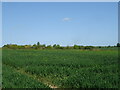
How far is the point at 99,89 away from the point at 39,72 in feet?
18.9

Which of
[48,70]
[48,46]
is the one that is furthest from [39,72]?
[48,46]

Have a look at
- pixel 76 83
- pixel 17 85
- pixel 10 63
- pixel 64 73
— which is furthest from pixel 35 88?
pixel 10 63

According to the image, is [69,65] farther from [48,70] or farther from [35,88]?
[35,88]

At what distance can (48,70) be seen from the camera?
15266 mm

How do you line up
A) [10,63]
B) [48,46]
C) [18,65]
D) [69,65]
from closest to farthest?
1. [69,65]
2. [18,65]
3. [10,63]
4. [48,46]

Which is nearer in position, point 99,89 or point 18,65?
point 99,89

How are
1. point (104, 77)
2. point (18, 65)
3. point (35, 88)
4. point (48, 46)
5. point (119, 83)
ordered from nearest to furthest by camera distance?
point (35, 88) < point (119, 83) < point (104, 77) < point (18, 65) < point (48, 46)

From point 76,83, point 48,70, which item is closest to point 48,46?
point 48,70

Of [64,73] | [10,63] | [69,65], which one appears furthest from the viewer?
[10,63]

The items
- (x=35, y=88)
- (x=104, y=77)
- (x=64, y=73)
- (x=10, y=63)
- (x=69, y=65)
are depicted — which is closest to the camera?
(x=35, y=88)

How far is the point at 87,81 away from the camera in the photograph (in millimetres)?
10969

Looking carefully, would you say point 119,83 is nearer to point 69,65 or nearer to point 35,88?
point 35,88

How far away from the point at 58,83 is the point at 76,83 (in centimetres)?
123

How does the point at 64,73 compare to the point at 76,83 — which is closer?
the point at 76,83
